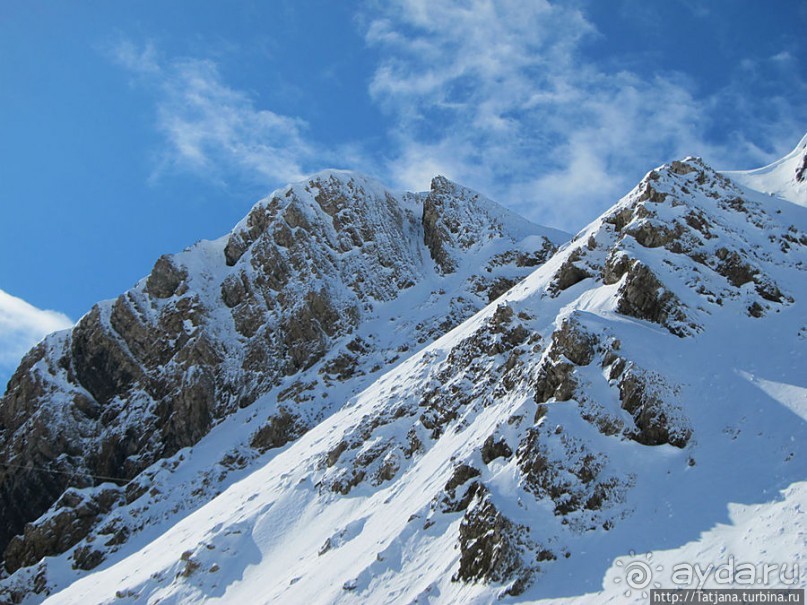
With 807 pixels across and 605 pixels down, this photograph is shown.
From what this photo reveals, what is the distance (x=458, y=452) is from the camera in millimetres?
41219

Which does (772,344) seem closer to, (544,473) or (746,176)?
(544,473)

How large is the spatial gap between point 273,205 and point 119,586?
4875 cm

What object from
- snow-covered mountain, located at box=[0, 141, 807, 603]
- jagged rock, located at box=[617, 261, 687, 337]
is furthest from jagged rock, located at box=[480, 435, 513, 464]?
jagged rock, located at box=[617, 261, 687, 337]

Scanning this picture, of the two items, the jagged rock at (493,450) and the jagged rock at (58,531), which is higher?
the jagged rock at (58,531)

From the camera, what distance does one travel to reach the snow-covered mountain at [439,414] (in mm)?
31750

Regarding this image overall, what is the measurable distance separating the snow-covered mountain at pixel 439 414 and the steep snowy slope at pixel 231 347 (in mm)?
275

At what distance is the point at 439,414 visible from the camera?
46250 mm

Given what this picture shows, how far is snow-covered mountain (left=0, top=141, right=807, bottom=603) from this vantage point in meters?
31.8

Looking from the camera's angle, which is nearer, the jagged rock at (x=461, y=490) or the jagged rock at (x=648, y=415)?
the jagged rock at (x=648, y=415)

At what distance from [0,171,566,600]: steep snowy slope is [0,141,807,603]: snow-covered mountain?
0.90 feet

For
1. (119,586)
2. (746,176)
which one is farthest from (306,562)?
(746,176)

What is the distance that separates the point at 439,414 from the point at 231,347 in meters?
31.7

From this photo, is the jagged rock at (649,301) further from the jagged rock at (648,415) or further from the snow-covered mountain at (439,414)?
the jagged rock at (648,415)

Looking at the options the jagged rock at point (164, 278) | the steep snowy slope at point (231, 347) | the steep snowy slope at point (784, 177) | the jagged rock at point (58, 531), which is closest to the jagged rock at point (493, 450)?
the steep snowy slope at point (231, 347)
